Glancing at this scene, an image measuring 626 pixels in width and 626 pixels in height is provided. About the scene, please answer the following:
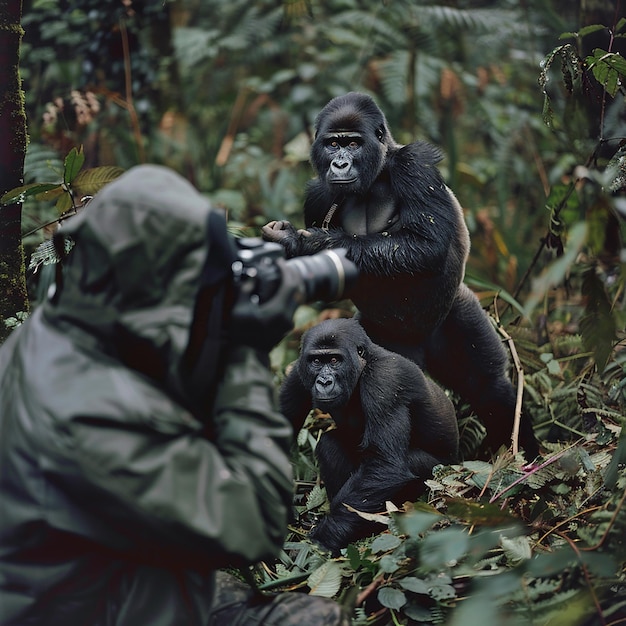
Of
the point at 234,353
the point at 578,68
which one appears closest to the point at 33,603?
the point at 234,353

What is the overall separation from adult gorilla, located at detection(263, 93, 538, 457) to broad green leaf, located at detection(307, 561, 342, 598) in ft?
4.08

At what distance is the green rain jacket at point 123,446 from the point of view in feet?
4.79

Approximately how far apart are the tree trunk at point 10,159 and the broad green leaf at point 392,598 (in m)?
1.52

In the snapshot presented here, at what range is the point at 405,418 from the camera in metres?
3.12

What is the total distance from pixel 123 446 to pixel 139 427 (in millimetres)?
46

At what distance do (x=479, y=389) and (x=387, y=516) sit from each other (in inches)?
42.2

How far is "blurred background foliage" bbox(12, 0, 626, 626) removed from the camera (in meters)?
2.27

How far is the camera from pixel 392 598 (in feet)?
7.38

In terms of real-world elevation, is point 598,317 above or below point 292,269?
below

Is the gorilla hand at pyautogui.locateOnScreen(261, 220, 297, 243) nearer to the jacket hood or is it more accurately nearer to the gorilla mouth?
the gorilla mouth

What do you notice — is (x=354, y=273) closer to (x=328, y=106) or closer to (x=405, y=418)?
(x=405, y=418)

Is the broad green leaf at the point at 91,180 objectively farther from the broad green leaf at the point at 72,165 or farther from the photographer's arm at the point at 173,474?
the photographer's arm at the point at 173,474

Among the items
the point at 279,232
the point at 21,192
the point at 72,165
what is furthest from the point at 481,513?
the point at 72,165

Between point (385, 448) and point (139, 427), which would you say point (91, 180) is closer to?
point (385, 448)
